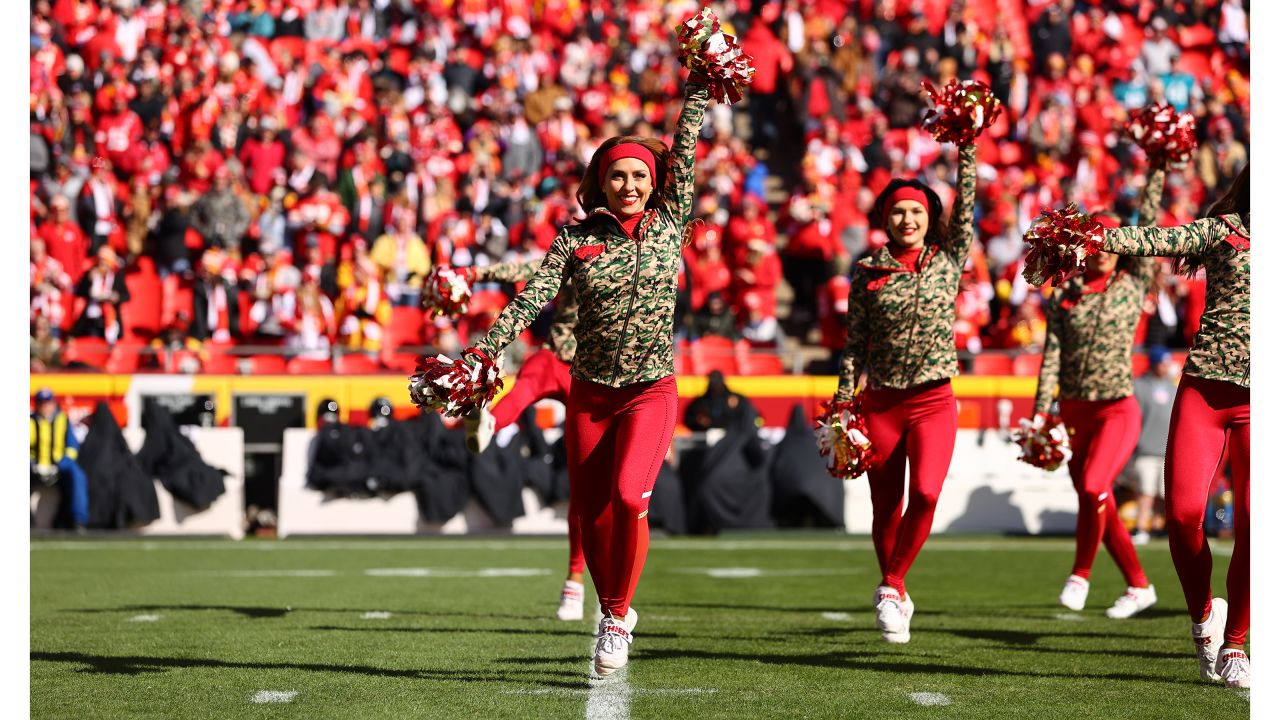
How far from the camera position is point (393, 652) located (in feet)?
21.9

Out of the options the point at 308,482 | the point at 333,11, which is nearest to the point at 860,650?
the point at 308,482

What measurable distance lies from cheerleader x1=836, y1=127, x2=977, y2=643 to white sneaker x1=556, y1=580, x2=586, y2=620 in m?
1.64

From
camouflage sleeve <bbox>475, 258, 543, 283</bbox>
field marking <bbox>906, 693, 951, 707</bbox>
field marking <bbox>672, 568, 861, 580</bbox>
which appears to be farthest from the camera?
field marking <bbox>672, 568, 861, 580</bbox>

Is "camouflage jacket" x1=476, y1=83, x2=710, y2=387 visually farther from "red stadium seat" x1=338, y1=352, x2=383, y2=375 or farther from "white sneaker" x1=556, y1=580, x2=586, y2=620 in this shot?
"red stadium seat" x1=338, y1=352, x2=383, y2=375

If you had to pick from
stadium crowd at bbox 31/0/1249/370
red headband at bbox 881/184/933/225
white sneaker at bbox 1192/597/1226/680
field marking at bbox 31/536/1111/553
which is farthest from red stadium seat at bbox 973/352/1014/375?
white sneaker at bbox 1192/597/1226/680

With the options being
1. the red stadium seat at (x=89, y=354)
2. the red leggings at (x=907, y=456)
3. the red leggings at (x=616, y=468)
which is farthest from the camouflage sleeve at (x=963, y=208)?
the red stadium seat at (x=89, y=354)

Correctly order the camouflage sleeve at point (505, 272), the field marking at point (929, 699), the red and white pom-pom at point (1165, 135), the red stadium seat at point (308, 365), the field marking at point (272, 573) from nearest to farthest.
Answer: the field marking at point (929, 699) < the red and white pom-pom at point (1165, 135) < the camouflage sleeve at point (505, 272) < the field marking at point (272, 573) < the red stadium seat at point (308, 365)

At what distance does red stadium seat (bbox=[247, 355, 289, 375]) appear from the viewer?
1511 cm

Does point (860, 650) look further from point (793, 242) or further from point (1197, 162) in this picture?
point (1197, 162)

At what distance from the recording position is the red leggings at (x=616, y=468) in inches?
227

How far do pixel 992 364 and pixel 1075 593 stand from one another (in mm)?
7520

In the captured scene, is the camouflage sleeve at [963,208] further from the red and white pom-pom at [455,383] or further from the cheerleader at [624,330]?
the red and white pom-pom at [455,383]

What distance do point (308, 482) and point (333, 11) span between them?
30.0 feet

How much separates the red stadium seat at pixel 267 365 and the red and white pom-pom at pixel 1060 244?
34.5 feet
